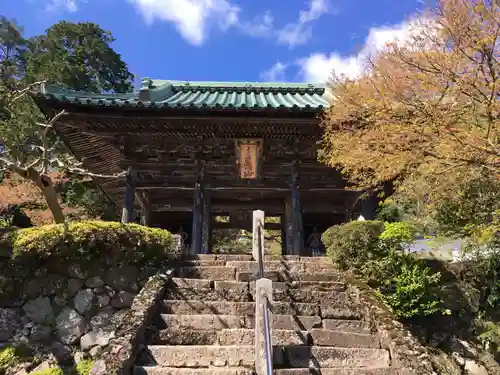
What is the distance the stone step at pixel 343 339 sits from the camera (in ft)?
16.4

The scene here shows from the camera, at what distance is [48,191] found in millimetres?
7254

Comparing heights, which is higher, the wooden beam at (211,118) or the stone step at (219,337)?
the wooden beam at (211,118)

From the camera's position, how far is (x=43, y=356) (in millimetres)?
6023

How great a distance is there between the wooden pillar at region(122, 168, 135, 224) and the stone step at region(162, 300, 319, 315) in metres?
3.76

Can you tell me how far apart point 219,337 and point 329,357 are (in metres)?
1.40

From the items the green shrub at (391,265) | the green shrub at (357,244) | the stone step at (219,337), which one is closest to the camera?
the stone step at (219,337)

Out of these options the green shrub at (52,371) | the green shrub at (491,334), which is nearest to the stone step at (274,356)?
the green shrub at (52,371)

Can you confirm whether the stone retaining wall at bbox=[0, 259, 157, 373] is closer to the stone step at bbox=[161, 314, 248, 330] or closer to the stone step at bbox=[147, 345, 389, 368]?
the stone step at bbox=[161, 314, 248, 330]

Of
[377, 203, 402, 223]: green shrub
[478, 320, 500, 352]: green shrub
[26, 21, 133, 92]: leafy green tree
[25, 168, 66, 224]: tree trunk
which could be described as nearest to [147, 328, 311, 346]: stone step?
[478, 320, 500, 352]: green shrub

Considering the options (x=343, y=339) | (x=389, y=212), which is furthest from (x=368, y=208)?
(x=343, y=339)

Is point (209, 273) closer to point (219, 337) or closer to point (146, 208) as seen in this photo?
point (219, 337)

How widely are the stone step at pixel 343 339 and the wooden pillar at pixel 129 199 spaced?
541cm

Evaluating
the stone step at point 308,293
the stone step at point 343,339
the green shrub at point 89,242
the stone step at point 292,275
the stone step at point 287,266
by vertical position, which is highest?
the green shrub at point 89,242

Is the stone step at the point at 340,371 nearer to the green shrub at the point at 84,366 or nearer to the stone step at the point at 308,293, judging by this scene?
the stone step at the point at 308,293
